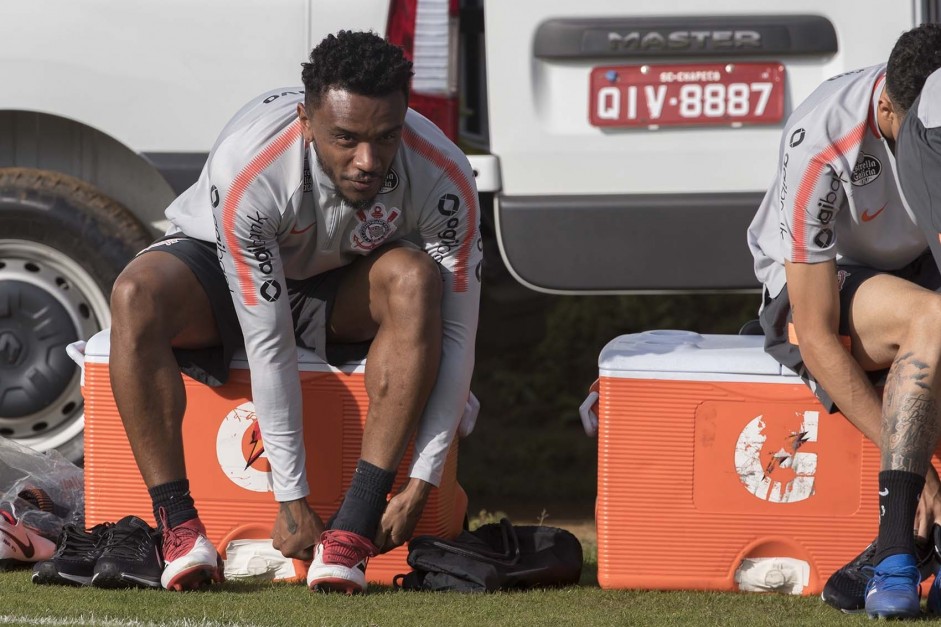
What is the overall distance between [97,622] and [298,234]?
3.13ft

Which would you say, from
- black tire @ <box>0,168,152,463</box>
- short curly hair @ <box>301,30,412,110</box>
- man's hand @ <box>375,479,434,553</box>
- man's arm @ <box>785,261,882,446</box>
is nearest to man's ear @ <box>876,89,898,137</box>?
man's arm @ <box>785,261,882,446</box>

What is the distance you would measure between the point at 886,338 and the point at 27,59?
237 centimetres

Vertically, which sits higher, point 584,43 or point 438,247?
point 584,43

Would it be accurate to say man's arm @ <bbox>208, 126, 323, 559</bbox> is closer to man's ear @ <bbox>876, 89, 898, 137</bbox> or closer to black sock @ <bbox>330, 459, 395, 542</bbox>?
black sock @ <bbox>330, 459, 395, 542</bbox>

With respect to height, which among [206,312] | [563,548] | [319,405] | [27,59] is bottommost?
[563,548]

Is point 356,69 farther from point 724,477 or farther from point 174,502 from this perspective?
point 724,477

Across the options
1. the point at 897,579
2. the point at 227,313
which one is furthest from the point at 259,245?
the point at 897,579

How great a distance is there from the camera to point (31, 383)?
4.00 m

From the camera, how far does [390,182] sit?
321 cm

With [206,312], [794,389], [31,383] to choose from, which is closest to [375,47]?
[206,312]

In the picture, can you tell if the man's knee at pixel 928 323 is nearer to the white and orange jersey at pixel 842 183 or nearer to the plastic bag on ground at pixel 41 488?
the white and orange jersey at pixel 842 183

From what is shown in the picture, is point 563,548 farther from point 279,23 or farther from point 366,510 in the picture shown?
point 279,23

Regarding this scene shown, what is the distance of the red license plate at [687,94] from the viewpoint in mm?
3754

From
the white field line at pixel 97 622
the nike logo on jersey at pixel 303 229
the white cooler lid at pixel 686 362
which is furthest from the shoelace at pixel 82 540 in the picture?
the white cooler lid at pixel 686 362
